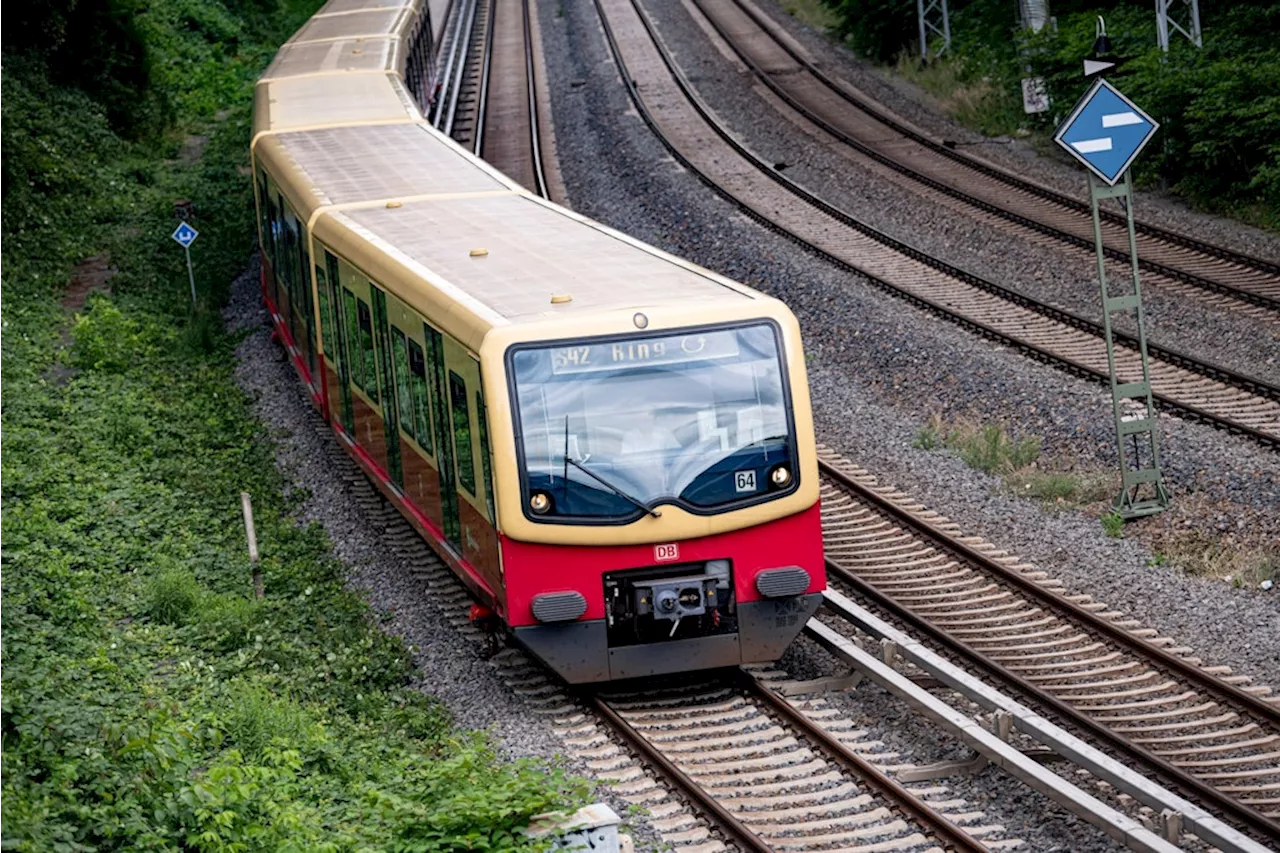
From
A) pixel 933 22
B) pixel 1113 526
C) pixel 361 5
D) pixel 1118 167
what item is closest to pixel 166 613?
pixel 1113 526

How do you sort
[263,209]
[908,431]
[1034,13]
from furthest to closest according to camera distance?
[1034,13]
[263,209]
[908,431]

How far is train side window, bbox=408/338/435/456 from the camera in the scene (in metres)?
12.8

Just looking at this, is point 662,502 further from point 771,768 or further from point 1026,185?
point 1026,185

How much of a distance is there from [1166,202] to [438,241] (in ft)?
52.0

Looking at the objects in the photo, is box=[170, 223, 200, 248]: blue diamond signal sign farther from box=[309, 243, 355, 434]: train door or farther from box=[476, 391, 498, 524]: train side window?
box=[476, 391, 498, 524]: train side window

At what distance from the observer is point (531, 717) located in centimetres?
1137

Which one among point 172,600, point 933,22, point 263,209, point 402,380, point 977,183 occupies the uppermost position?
point 402,380

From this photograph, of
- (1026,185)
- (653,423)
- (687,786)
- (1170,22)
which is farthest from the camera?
(1170,22)

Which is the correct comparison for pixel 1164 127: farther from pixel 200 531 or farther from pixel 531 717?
pixel 531 717

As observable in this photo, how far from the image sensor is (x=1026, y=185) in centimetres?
2822

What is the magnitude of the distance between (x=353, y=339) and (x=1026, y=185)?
51.2 ft

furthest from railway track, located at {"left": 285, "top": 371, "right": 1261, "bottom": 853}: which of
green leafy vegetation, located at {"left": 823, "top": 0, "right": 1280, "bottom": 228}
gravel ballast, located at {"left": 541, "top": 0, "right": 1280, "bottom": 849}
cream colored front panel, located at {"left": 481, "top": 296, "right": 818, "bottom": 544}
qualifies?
green leafy vegetation, located at {"left": 823, "top": 0, "right": 1280, "bottom": 228}

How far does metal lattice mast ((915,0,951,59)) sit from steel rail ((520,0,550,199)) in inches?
337

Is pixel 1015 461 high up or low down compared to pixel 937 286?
up
